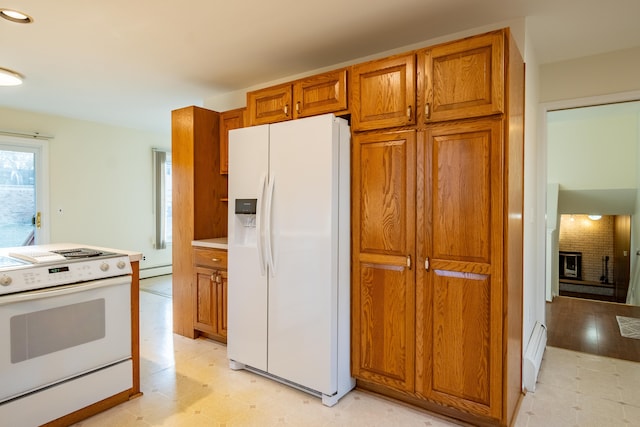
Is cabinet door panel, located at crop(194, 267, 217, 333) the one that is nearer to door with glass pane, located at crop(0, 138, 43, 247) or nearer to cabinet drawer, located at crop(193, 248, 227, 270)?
cabinet drawer, located at crop(193, 248, 227, 270)

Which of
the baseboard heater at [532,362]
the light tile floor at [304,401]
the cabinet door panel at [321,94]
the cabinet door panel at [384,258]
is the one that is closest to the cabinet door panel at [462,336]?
the cabinet door panel at [384,258]

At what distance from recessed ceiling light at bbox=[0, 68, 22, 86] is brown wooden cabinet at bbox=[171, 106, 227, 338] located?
1.32m

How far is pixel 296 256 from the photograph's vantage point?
2402mm

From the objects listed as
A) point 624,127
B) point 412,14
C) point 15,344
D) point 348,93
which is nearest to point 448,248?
point 348,93

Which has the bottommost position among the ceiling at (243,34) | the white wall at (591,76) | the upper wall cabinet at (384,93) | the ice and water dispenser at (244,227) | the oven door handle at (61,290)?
the oven door handle at (61,290)

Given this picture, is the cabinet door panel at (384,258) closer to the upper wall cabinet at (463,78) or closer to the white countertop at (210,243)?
the upper wall cabinet at (463,78)

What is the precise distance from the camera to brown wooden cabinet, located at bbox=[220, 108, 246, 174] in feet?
11.5

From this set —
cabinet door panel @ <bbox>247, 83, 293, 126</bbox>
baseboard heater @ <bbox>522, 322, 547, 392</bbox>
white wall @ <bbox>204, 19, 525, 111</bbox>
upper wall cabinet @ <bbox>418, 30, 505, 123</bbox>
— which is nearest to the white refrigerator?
cabinet door panel @ <bbox>247, 83, 293, 126</bbox>

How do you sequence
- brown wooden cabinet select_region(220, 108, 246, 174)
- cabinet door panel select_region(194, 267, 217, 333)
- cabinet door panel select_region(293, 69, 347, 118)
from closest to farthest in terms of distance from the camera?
1. cabinet door panel select_region(293, 69, 347, 118)
2. cabinet door panel select_region(194, 267, 217, 333)
3. brown wooden cabinet select_region(220, 108, 246, 174)

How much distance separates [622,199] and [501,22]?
492cm

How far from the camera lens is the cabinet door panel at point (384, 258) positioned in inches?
86.0

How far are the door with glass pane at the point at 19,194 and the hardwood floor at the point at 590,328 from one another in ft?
19.8

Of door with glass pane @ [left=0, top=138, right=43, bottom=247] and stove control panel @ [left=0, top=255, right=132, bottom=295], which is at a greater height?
door with glass pane @ [left=0, top=138, right=43, bottom=247]

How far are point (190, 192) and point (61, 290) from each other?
5.24 feet
